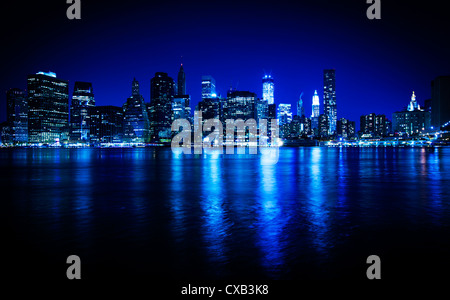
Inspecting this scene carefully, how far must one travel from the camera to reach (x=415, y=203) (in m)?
22.1

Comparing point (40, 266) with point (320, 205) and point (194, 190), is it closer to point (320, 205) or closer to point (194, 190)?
point (320, 205)

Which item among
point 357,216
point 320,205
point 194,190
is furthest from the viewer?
point 194,190

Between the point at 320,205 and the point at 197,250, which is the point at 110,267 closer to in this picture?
the point at 197,250

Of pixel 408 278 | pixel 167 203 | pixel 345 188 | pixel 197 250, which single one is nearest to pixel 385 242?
pixel 408 278

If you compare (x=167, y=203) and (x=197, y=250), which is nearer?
(x=197, y=250)

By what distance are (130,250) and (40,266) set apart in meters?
2.68

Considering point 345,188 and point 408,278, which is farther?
point 345,188

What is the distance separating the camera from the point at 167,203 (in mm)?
22406

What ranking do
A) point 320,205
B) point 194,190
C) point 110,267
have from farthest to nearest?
point 194,190, point 320,205, point 110,267
